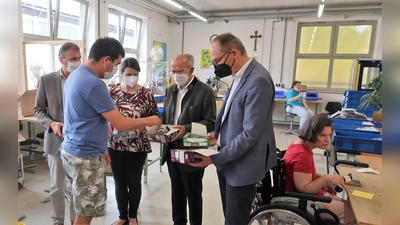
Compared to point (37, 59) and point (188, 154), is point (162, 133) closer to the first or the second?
point (188, 154)

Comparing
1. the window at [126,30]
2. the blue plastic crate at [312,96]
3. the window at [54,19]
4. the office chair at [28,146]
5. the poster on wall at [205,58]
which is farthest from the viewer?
the poster on wall at [205,58]

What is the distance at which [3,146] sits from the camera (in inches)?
17.3

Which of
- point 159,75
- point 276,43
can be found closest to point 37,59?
point 159,75

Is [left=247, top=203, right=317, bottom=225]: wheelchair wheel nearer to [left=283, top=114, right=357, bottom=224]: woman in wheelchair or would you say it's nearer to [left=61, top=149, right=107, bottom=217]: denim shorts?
[left=283, top=114, right=357, bottom=224]: woman in wheelchair

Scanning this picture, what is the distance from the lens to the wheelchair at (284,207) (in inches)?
60.7

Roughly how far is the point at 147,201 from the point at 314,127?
1906 millimetres

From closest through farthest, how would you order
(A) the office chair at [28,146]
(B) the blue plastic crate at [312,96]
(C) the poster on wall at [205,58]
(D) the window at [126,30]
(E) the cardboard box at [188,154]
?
(E) the cardboard box at [188,154], (A) the office chair at [28,146], (D) the window at [126,30], (B) the blue plastic crate at [312,96], (C) the poster on wall at [205,58]

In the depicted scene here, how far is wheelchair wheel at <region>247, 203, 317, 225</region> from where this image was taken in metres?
1.53

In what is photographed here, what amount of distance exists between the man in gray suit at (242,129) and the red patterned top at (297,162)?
253 millimetres

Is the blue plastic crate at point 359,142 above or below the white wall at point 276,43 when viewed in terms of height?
Result: below

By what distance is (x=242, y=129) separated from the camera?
1443mm

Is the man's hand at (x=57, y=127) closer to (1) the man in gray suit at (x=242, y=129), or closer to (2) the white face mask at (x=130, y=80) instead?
(2) the white face mask at (x=130, y=80)

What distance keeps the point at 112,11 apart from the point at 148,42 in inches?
54.3

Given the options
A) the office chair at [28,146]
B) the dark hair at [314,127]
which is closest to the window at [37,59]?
the office chair at [28,146]
